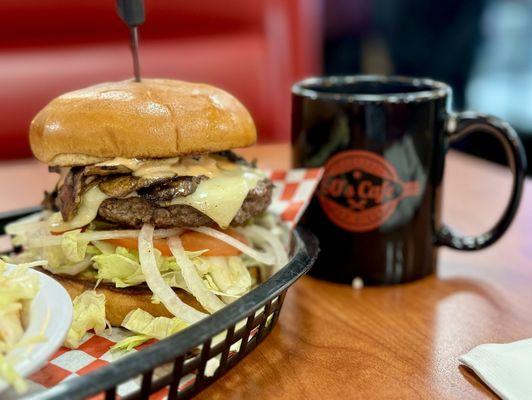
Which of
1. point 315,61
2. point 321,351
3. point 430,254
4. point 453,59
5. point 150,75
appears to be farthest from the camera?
point 453,59

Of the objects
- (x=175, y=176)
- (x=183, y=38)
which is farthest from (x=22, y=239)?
(x=183, y=38)

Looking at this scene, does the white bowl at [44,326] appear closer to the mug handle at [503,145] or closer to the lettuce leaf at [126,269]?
the lettuce leaf at [126,269]

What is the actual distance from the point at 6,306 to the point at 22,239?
14.3 inches

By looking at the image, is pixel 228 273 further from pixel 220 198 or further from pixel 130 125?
pixel 130 125

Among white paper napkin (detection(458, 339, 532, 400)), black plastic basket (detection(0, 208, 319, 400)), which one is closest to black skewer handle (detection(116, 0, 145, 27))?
black plastic basket (detection(0, 208, 319, 400))

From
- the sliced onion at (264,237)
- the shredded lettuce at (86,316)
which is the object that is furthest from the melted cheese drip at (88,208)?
the sliced onion at (264,237)

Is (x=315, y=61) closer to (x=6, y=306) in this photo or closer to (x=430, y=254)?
(x=430, y=254)

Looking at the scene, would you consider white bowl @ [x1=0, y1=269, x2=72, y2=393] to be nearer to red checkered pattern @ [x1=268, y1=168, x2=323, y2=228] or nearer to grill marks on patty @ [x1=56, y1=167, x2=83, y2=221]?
grill marks on patty @ [x1=56, y1=167, x2=83, y2=221]

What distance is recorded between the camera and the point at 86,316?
0.87 metres

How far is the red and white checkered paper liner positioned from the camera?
744 mm

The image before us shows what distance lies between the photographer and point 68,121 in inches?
35.6

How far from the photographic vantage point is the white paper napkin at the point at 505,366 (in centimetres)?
72

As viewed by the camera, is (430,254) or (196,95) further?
(430,254)

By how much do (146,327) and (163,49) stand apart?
2.04m
